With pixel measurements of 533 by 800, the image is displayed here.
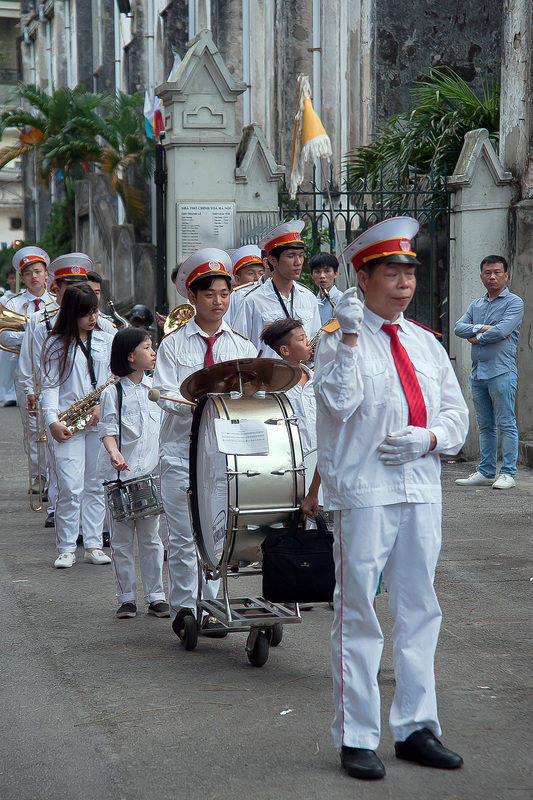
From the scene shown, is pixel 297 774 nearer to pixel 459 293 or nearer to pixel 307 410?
pixel 307 410

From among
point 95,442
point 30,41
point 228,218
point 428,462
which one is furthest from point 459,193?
point 30,41

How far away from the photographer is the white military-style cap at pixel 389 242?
4051mm

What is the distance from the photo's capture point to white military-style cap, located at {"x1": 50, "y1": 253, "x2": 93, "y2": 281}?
28.4ft

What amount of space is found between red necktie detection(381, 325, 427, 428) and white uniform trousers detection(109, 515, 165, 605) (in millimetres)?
2622

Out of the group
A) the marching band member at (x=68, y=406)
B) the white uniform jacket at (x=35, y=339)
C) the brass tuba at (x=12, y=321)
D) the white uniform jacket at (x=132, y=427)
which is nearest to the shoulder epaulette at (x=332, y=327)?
the white uniform jacket at (x=132, y=427)

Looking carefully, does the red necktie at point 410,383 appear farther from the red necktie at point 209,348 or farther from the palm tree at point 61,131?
the palm tree at point 61,131

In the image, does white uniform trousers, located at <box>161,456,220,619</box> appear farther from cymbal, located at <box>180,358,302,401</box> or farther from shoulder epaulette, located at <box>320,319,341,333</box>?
shoulder epaulette, located at <box>320,319,341,333</box>

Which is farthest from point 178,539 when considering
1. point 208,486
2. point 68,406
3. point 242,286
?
point 242,286

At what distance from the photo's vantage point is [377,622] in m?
3.93

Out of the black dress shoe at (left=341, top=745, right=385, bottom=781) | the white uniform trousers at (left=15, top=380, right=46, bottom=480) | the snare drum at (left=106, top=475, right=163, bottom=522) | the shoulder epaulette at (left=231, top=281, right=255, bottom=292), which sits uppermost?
the shoulder epaulette at (left=231, top=281, right=255, bottom=292)

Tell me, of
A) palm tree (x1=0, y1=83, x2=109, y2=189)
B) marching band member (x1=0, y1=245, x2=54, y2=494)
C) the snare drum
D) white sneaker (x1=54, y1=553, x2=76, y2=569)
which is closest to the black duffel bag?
the snare drum

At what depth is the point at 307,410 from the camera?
665 cm

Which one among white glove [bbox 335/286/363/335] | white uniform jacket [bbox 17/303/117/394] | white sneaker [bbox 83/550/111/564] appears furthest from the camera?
white uniform jacket [bbox 17/303/117/394]

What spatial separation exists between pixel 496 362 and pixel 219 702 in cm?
604
